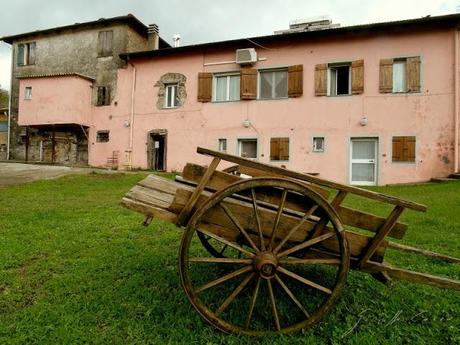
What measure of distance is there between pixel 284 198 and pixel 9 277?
2862mm

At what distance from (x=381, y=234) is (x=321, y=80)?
1346 centimetres

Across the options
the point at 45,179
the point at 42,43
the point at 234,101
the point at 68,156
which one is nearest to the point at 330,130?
the point at 234,101

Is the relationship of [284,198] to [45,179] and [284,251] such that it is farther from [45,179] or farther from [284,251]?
[45,179]

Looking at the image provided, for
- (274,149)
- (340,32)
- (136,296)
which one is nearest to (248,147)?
(274,149)

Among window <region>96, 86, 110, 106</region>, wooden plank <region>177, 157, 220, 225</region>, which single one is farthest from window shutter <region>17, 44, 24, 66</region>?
wooden plank <region>177, 157, 220, 225</region>

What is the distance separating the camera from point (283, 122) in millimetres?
15352

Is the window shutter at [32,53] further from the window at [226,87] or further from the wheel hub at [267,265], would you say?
the wheel hub at [267,265]

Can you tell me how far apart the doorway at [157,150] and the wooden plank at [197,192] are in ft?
50.6

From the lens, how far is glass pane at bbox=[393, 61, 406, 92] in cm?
1392

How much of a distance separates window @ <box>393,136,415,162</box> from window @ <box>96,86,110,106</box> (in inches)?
584

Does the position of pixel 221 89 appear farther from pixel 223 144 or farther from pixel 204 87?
pixel 223 144

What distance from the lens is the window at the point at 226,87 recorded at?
16391 millimetres

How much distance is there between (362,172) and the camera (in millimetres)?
14344

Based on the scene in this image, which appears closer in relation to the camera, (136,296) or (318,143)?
(136,296)
